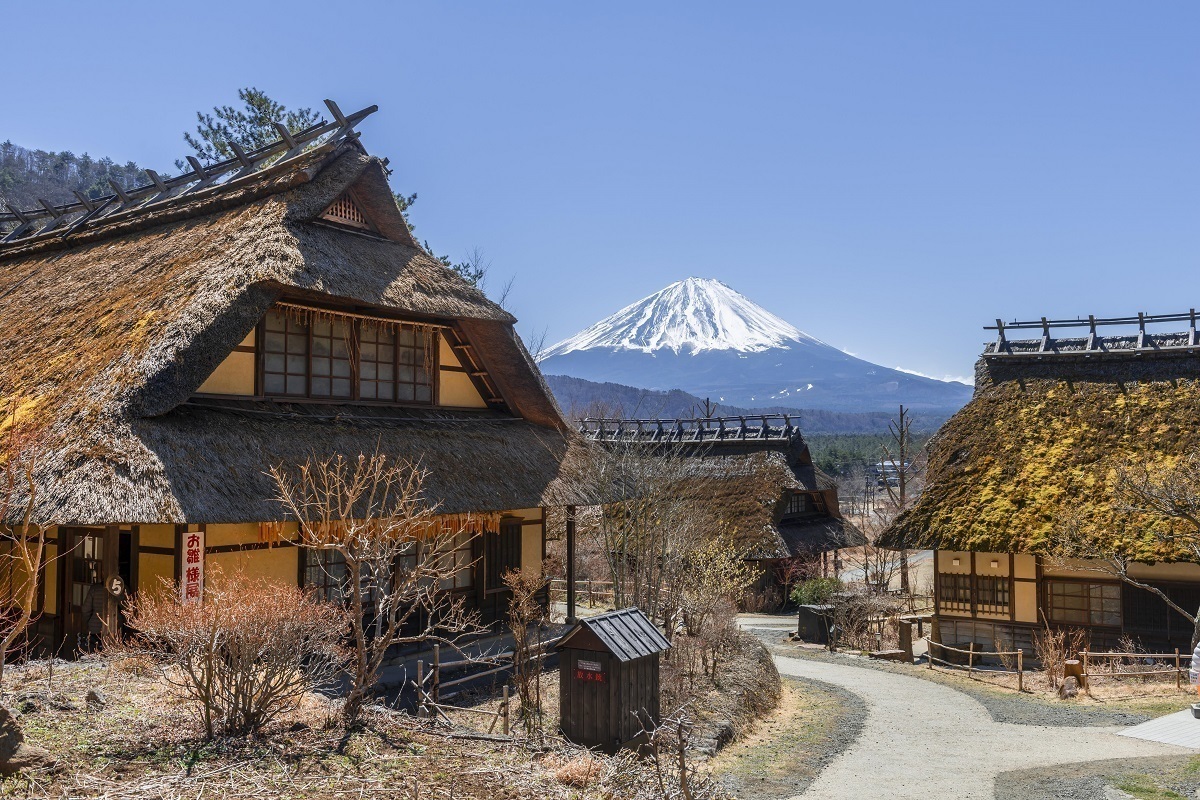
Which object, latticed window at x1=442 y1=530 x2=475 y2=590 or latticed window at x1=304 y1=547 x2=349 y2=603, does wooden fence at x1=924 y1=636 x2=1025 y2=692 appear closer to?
latticed window at x1=442 y1=530 x2=475 y2=590

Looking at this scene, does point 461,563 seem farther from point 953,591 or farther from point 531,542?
point 953,591

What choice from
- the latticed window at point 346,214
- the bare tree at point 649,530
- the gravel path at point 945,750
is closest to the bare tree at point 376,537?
the bare tree at point 649,530

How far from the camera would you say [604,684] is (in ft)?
34.2

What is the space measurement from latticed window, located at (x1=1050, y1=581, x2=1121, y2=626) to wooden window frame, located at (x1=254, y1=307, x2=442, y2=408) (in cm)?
1339

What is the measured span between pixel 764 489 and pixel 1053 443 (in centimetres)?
1366

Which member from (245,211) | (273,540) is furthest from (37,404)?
(245,211)

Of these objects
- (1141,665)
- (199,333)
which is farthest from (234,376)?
(1141,665)

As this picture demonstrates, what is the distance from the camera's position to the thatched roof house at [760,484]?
3152 cm

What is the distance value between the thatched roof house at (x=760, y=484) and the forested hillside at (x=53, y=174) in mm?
48294

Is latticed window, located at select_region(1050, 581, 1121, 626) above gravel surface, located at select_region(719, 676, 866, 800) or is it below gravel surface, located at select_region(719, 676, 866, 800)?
above

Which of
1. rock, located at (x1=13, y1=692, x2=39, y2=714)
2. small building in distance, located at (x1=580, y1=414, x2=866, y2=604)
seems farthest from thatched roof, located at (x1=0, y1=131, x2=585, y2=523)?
small building in distance, located at (x1=580, y1=414, x2=866, y2=604)

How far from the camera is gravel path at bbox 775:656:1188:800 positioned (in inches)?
416

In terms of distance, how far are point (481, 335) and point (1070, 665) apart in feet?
38.5

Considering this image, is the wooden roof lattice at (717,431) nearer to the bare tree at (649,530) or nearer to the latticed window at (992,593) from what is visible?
the bare tree at (649,530)
